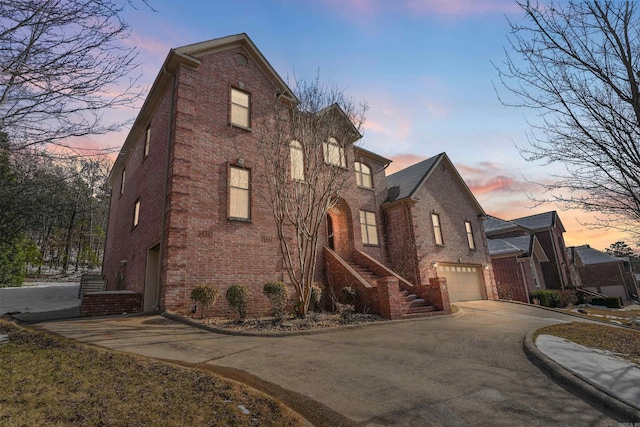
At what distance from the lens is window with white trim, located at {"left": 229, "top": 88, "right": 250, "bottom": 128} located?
494 inches

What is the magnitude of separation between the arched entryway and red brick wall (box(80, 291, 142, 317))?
28.2 feet

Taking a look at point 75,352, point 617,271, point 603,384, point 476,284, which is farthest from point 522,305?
point 617,271

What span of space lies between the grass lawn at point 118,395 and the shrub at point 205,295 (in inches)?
167

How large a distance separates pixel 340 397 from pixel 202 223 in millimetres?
7947

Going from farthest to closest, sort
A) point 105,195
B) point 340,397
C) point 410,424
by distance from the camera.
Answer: point 105,195 → point 340,397 → point 410,424

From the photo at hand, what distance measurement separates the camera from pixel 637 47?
5383 millimetres

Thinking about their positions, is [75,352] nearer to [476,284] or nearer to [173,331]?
[173,331]

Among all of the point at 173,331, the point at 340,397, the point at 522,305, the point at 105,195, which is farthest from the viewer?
the point at 105,195

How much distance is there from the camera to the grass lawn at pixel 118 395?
2.96 meters

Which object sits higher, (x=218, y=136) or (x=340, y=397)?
(x=218, y=136)

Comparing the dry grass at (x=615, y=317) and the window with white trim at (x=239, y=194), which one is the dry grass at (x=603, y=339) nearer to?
the dry grass at (x=615, y=317)

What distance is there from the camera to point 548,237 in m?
30.9

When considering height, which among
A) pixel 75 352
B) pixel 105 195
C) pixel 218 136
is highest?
pixel 105 195

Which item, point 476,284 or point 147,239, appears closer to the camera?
point 147,239
